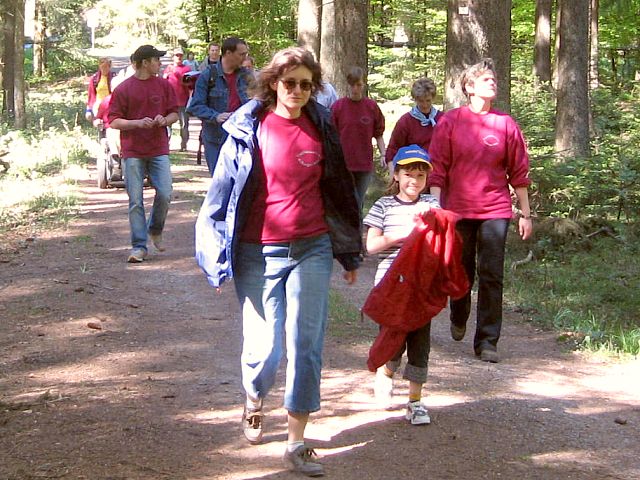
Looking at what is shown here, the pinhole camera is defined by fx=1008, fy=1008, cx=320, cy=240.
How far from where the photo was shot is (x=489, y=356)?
7793 millimetres

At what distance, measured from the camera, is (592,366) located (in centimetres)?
805

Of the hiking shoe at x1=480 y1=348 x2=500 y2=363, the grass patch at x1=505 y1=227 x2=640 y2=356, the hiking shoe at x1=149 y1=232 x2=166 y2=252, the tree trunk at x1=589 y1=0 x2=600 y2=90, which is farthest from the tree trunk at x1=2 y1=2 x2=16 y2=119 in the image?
the hiking shoe at x1=480 y1=348 x2=500 y2=363

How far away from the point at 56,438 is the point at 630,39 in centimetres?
3661

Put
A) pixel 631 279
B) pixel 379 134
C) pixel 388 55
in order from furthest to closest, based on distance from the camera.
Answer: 1. pixel 388 55
2. pixel 631 279
3. pixel 379 134

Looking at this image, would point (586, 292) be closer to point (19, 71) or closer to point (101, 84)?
point (101, 84)

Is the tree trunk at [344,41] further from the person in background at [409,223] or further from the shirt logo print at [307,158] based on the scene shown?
the shirt logo print at [307,158]

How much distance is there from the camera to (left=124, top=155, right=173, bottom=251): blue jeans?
10.5 meters

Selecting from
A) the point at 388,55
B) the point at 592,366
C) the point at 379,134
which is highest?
the point at 388,55

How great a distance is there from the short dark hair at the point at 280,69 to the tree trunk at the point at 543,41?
2529 cm

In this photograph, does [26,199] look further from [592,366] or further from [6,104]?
[6,104]

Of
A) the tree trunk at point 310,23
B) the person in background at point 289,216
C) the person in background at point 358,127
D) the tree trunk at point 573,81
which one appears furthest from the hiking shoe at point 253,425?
the tree trunk at point 573,81

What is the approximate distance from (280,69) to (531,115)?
19398 millimetres

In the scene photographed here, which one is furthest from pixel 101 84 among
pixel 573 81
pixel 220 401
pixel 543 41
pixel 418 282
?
pixel 543 41

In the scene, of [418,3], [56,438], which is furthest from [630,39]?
[56,438]
